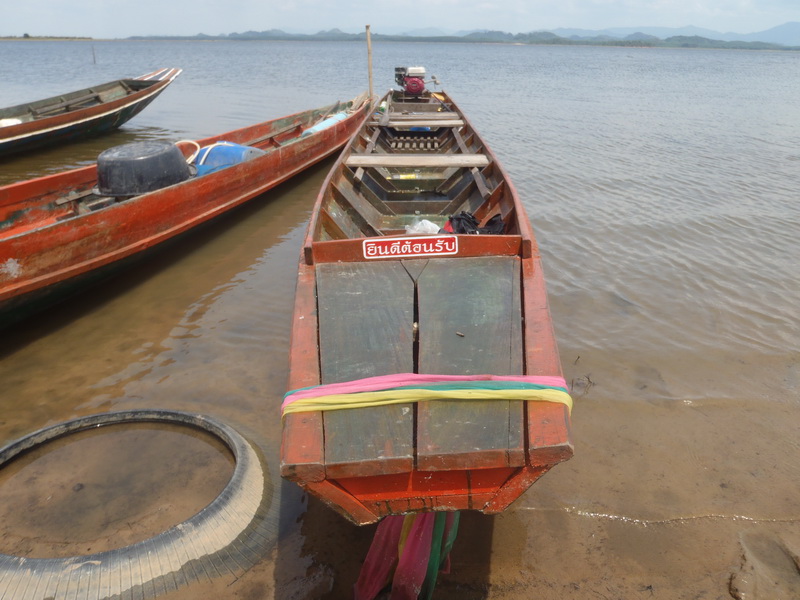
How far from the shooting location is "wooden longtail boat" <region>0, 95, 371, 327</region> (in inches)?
218

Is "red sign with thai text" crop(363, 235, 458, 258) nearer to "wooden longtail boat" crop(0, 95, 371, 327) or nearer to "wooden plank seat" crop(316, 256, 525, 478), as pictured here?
"wooden plank seat" crop(316, 256, 525, 478)

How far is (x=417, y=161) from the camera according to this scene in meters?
7.03

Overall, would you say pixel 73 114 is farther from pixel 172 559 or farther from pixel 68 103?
pixel 172 559

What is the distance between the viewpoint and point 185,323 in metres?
6.14

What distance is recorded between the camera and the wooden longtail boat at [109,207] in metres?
5.54

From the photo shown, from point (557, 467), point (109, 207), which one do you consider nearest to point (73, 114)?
point (109, 207)

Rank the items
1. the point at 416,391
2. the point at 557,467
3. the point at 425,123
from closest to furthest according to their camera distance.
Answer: the point at 416,391
the point at 557,467
the point at 425,123

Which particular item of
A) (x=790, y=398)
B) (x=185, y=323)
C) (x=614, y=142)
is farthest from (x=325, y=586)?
(x=614, y=142)

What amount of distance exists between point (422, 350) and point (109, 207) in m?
5.01

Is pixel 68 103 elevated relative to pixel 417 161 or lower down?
elevated

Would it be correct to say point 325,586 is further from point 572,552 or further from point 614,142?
point 614,142

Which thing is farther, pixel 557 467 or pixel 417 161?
pixel 417 161

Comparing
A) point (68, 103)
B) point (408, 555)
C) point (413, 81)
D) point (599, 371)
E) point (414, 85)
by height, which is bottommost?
point (599, 371)

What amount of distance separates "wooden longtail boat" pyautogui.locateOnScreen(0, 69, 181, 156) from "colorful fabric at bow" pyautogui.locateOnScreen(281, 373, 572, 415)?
44.9 ft
